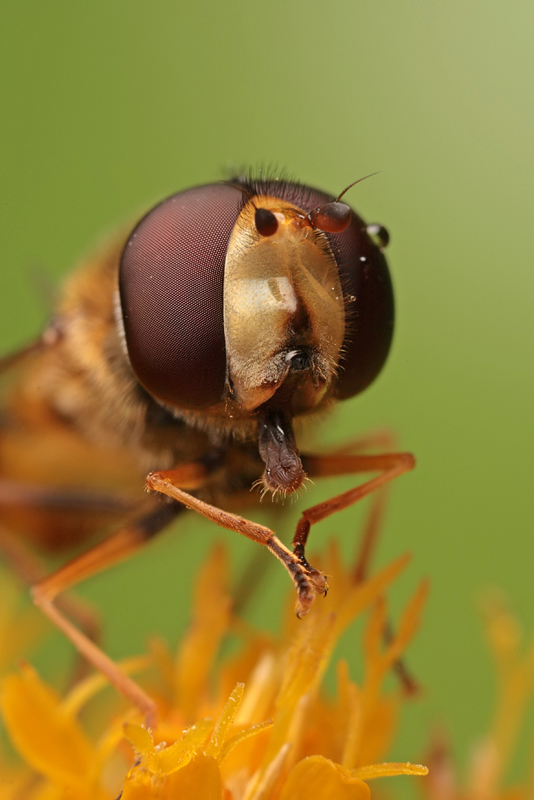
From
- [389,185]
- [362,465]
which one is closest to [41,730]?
[362,465]

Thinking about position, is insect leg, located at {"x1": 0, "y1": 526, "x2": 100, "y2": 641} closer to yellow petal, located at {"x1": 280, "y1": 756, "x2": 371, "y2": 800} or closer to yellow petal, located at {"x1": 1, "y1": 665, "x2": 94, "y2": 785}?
yellow petal, located at {"x1": 1, "y1": 665, "x2": 94, "y2": 785}

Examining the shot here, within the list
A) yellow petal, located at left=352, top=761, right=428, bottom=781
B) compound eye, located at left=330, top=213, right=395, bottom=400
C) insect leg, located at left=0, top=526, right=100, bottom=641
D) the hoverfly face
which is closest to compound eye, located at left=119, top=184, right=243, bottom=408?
the hoverfly face

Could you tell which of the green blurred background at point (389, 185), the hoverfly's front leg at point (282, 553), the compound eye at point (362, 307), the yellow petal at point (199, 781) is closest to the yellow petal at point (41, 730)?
the yellow petal at point (199, 781)

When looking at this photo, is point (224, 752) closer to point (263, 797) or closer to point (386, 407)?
point (263, 797)

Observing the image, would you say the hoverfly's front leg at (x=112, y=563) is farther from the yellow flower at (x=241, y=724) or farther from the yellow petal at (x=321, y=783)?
the yellow petal at (x=321, y=783)

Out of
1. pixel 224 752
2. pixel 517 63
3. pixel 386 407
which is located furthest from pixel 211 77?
pixel 224 752
